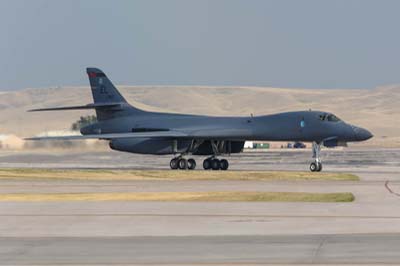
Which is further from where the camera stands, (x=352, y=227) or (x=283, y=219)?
(x=283, y=219)

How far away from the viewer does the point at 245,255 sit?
1437 centimetres

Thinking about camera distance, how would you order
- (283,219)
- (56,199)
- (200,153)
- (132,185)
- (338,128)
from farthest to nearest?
(200,153) < (338,128) < (132,185) < (56,199) < (283,219)

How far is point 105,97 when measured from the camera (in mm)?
50344

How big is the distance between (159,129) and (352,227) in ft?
99.0

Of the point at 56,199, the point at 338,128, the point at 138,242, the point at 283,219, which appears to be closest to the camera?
the point at 138,242

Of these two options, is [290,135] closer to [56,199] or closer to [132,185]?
[132,185]

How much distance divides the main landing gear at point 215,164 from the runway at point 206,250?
1116 inches

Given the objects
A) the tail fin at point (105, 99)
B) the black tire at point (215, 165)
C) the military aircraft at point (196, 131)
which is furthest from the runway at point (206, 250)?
the tail fin at point (105, 99)

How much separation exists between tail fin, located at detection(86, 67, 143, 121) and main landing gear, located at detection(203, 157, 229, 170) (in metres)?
6.23

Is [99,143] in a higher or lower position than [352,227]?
lower

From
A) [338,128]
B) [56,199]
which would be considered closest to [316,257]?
[56,199]

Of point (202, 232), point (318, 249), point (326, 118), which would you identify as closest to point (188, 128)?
point (326, 118)

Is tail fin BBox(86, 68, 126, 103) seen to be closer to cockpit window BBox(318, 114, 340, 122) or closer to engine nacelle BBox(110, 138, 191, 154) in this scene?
engine nacelle BBox(110, 138, 191, 154)

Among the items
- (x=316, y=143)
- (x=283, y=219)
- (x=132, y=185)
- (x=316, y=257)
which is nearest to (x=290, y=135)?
(x=316, y=143)
